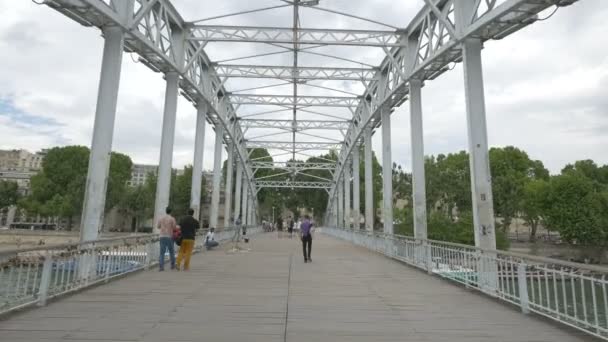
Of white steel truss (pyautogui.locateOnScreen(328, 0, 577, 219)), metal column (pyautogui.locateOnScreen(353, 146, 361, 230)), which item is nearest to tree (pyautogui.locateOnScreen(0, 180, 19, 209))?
metal column (pyautogui.locateOnScreen(353, 146, 361, 230))

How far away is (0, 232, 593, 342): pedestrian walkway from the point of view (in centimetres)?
436

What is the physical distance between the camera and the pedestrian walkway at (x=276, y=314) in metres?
4.36

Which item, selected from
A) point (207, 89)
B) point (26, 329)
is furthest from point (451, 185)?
point (26, 329)

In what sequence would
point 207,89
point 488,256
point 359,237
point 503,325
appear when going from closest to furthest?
point 503,325
point 488,256
point 207,89
point 359,237

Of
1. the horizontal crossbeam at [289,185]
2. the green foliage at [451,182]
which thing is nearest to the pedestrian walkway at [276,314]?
the green foliage at [451,182]

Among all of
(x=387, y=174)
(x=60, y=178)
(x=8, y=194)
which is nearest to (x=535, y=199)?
(x=387, y=174)

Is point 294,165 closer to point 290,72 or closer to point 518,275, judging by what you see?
point 290,72

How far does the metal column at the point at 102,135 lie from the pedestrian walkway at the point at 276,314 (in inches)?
70.3

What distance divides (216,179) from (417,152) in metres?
10.8

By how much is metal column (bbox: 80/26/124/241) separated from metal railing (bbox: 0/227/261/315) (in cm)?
A: 91

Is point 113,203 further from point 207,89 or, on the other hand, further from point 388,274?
point 388,274

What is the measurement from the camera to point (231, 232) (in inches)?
902

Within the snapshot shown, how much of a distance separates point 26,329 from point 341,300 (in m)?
4.29

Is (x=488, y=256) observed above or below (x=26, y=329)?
above
